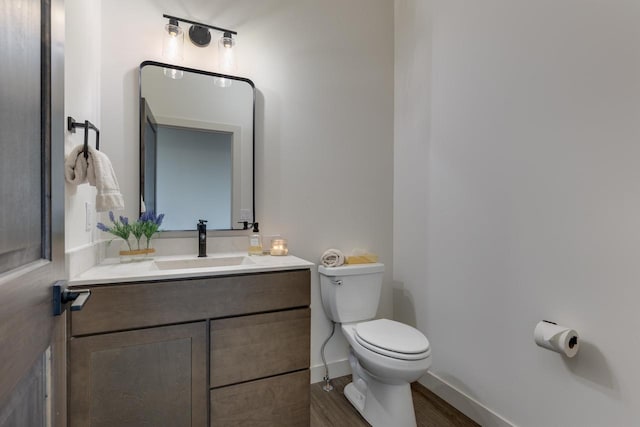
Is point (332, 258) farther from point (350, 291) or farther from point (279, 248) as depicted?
point (279, 248)

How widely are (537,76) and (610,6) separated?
32 cm

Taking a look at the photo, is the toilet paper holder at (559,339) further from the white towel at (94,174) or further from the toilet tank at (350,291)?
the white towel at (94,174)

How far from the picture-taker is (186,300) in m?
1.30

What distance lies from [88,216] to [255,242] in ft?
2.68

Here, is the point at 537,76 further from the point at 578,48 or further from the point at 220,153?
the point at 220,153

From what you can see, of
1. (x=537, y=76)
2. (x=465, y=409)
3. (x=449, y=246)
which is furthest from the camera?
(x=449, y=246)

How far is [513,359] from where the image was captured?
61.6 inches

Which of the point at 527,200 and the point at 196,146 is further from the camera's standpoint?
the point at 196,146

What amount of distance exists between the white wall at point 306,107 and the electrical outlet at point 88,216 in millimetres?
219

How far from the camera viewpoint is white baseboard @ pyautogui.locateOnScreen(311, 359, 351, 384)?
213cm

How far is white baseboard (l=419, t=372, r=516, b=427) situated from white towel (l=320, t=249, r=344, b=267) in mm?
950

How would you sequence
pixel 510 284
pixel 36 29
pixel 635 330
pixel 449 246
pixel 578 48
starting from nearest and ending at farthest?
pixel 36 29 → pixel 635 330 → pixel 578 48 → pixel 510 284 → pixel 449 246

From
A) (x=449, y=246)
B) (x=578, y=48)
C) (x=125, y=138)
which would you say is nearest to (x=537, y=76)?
(x=578, y=48)

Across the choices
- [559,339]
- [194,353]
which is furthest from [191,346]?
[559,339]
